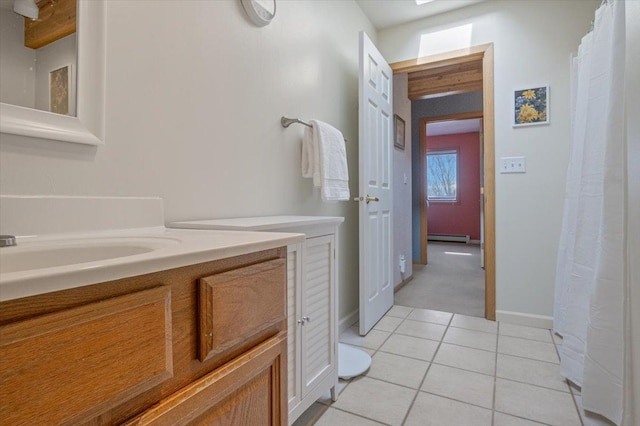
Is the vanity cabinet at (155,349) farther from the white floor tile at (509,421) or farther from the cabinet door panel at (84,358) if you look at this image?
the white floor tile at (509,421)

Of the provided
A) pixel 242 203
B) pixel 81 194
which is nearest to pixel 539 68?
pixel 242 203

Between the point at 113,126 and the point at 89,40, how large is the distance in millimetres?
216

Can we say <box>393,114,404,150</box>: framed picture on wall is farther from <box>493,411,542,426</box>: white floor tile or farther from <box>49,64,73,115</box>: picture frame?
<box>49,64,73,115</box>: picture frame

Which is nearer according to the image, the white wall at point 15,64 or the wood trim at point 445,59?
the white wall at point 15,64

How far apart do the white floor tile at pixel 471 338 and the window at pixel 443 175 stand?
5.27 metres

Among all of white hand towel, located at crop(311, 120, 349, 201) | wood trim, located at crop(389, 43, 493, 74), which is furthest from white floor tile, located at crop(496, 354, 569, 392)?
wood trim, located at crop(389, 43, 493, 74)

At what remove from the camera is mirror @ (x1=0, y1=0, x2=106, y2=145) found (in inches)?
30.6

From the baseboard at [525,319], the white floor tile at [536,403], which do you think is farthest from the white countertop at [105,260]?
the baseboard at [525,319]

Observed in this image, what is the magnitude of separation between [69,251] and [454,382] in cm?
166

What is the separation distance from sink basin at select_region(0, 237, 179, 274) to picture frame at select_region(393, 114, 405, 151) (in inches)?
118

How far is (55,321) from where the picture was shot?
0.37 meters

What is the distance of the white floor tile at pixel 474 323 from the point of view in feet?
7.54

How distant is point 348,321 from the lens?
7.62 feet

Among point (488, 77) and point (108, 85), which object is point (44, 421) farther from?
point (488, 77)
